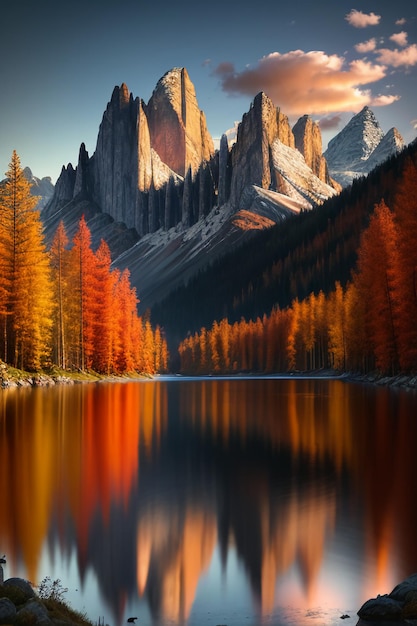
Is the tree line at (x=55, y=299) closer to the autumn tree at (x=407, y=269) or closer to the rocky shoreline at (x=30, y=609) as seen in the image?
the autumn tree at (x=407, y=269)

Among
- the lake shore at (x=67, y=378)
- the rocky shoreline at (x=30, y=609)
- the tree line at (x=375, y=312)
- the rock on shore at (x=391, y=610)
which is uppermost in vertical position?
the tree line at (x=375, y=312)

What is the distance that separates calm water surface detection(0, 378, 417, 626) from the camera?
7539mm

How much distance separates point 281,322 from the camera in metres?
137

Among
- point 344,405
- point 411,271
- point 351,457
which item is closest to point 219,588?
point 351,457

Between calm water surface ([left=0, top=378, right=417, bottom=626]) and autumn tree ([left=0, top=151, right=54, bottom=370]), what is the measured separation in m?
33.9

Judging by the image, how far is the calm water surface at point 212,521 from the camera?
754cm

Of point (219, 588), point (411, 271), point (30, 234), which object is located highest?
point (30, 234)

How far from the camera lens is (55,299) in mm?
66062

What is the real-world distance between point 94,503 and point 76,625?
18.5 feet

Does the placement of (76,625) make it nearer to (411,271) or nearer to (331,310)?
(411,271)

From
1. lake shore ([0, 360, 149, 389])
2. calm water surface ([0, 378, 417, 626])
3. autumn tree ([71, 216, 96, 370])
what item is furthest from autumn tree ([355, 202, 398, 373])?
calm water surface ([0, 378, 417, 626])

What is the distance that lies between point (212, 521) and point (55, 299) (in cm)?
5790

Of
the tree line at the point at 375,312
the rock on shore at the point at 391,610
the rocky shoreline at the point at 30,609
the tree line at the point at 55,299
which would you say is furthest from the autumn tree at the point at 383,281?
the rocky shoreline at the point at 30,609

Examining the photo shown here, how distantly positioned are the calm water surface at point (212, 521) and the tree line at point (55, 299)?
34324 millimetres
